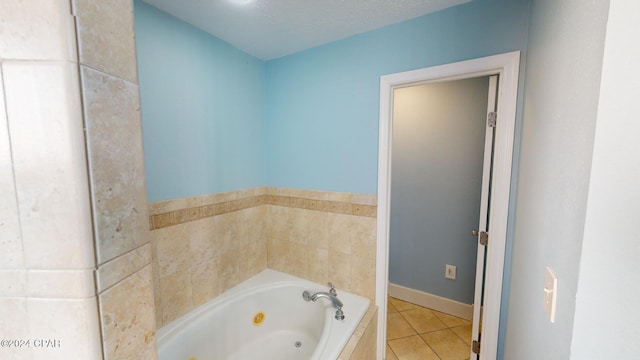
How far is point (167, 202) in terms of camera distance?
1337 mm

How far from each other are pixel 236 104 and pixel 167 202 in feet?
2.76

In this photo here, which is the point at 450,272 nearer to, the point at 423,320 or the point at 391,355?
the point at 423,320

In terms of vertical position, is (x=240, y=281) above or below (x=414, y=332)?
above

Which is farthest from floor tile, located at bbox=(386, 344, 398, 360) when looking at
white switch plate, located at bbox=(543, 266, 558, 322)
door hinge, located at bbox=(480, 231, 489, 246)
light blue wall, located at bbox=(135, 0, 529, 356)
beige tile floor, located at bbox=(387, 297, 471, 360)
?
white switch plate, located at bbox=(543, 266, 558, 322)

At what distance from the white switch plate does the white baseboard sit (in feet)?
5.82

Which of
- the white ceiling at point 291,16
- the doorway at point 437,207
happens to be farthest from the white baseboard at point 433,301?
the white ceiling at point 291,16

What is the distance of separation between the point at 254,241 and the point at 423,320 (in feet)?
5.64

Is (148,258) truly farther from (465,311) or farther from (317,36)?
(465,311)

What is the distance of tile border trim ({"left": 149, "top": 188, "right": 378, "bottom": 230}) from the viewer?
1.34 meters

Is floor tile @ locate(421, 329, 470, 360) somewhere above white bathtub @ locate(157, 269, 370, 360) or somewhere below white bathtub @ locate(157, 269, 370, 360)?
below

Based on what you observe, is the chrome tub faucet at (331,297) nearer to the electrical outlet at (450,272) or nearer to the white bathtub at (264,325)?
the white bathtub at (264,325)

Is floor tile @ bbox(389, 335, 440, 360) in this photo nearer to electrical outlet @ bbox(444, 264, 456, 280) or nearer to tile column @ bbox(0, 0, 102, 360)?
electrical outlet @ bbox(444, 264, 456, 280)

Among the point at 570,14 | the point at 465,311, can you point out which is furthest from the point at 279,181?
the point at 465,311

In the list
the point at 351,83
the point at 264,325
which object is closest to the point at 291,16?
the point at 351,83
